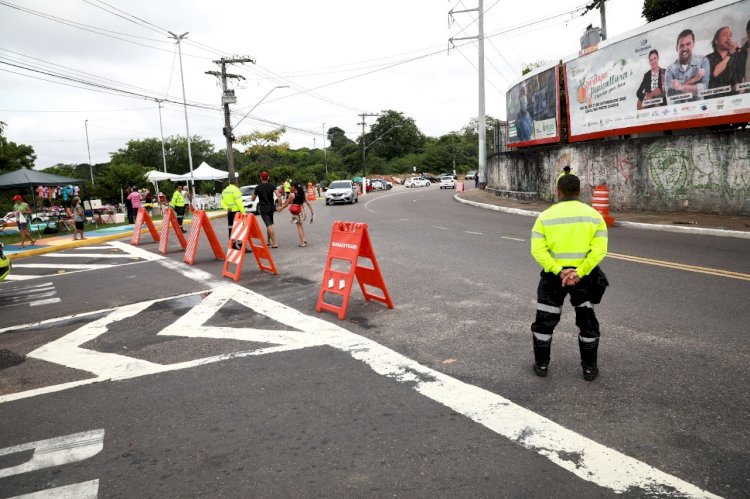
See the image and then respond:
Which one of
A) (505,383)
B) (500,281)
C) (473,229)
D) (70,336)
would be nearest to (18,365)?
(70,336)

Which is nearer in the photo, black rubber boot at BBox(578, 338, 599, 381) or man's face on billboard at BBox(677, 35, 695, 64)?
black rubber boot at BBox(578, 338, 599, 381)

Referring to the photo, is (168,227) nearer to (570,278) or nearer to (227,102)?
(570,278)

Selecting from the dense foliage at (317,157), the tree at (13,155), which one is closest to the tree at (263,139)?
the dense foliage at (317,157)

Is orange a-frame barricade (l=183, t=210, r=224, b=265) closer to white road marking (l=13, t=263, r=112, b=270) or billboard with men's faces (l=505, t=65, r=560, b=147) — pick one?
white road marking (l=13, t=263, r=112, b=270)

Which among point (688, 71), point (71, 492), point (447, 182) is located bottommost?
point (71, 492)

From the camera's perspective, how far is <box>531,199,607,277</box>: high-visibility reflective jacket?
414 centimetres

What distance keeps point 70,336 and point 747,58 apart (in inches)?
671

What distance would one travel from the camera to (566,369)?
4449 millimetres

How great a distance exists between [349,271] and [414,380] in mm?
2568

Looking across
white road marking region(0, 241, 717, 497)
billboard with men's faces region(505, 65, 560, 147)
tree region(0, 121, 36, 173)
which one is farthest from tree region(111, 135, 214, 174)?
white road marking region(0, 241, 717, 497)

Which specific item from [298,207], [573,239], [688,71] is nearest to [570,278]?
[573,239]

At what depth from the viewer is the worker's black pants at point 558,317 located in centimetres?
418

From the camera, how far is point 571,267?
415 centimetres

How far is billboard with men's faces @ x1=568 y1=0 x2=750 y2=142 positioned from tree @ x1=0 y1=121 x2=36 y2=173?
4961 centimetres
